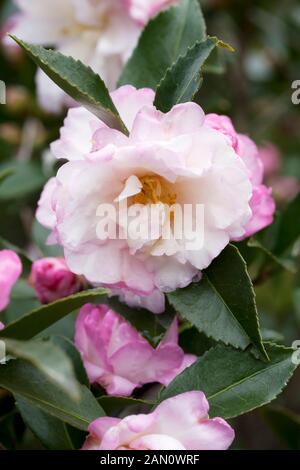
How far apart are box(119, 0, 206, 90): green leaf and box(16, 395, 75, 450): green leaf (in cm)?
37

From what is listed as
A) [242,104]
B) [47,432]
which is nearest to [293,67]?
[242,104]

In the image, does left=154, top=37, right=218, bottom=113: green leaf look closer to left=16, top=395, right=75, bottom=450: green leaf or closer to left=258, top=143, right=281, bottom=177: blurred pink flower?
left=16, top=395, right=75, bottom=450: green leaf

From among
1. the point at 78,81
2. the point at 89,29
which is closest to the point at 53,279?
the point at 78,81

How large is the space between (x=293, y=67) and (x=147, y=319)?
124 cm

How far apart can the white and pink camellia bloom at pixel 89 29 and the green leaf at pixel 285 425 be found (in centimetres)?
48

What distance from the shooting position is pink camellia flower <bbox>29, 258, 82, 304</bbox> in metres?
0.96

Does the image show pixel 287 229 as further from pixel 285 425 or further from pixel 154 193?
pixel 154 193

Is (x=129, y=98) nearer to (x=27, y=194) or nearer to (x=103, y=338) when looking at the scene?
(x=103, y=338)

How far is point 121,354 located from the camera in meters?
0.87

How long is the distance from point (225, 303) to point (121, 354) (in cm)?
12

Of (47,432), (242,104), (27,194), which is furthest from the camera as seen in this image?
(242,104)

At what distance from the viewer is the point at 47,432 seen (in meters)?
0.87
